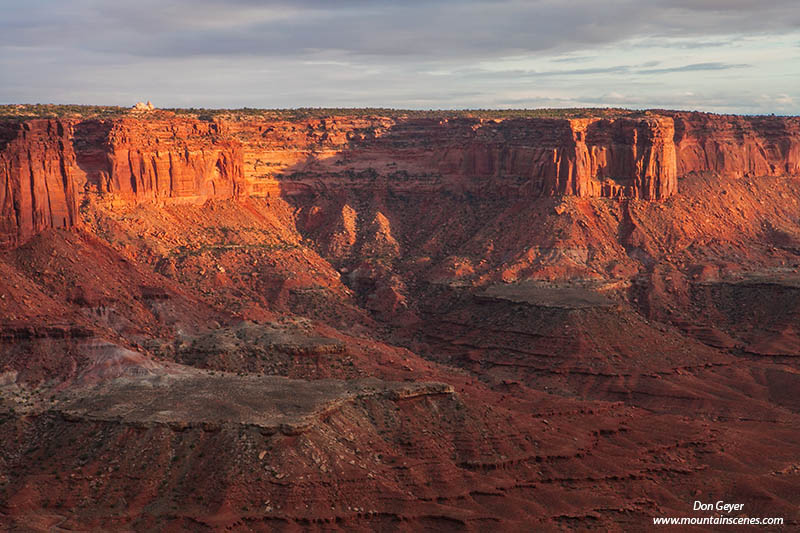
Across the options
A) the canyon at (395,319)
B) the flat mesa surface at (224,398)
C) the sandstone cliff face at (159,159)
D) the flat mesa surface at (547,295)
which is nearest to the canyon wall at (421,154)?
the sandstone cliff face at (159,159)

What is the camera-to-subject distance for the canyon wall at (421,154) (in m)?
92.4

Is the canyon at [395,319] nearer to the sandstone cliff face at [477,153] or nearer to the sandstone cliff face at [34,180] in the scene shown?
the sandstone cliff face at [34,180]

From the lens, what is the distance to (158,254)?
86.5m

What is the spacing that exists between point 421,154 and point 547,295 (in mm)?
36133

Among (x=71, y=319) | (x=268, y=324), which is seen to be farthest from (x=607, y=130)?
(x=71, y=319)

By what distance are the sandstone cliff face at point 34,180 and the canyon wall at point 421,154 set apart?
1398 cm

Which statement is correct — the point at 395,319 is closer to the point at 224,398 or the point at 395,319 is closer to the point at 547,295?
the point at 547,295

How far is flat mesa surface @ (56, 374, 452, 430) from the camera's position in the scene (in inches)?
1933

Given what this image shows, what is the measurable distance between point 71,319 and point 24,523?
19258mm

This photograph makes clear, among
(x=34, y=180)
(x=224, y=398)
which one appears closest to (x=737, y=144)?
(x=34, y=180)

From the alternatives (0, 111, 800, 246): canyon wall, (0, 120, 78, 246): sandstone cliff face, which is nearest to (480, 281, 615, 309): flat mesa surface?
(0, 111, 800, 246): canyon wall

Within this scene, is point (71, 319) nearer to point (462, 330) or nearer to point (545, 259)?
point (462, 330)

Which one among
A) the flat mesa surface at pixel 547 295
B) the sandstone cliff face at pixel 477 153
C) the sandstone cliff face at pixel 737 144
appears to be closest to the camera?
the flat mesa surface at pixel 547 295

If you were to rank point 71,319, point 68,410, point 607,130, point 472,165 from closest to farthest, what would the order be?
point 68,410
point 71,319
point 607,130
point 472,165
